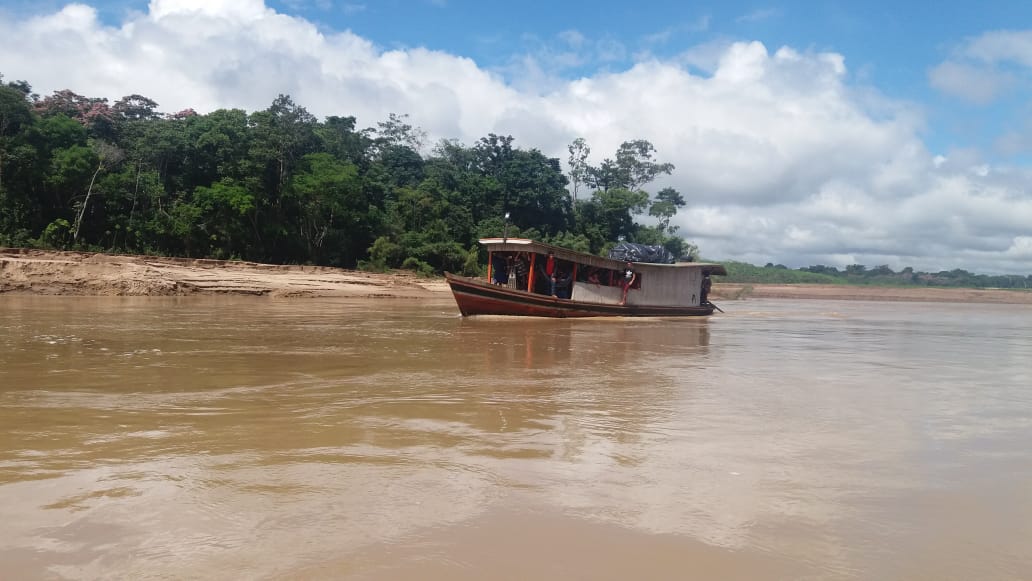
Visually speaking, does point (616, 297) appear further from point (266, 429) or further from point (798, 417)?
point (266, 429)

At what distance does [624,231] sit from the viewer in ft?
179

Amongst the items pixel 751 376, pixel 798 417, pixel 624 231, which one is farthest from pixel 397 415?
pixel 624 231

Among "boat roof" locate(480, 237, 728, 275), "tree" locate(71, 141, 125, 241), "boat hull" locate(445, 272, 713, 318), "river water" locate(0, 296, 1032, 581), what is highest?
"tree" locate(71, 141, 125, 241)

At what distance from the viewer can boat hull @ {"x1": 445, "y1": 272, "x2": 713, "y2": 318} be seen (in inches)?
782

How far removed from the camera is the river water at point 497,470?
312 cm

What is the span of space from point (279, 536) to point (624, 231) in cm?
5291

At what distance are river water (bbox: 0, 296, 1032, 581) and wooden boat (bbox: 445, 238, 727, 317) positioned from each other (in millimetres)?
10097

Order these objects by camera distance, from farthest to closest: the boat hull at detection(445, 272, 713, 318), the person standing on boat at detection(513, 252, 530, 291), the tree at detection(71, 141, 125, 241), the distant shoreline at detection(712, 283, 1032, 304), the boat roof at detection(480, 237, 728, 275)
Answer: the distant shoreline at detection(712, 283, 1032, 304) < the tree at detection(71, 141, 125, 241) < the person standing on boat at detection(513, 252, 530, 291) < the boat roof at detection(480, 237, 728, 275) < the boat hull at detection(445, 272, 713, 318)

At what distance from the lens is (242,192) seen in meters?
32.5

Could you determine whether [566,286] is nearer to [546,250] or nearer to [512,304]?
[546,250]

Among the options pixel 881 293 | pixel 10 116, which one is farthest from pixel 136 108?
pixel 881 293

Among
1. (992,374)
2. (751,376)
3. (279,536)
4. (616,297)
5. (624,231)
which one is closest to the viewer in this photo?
(279,536)

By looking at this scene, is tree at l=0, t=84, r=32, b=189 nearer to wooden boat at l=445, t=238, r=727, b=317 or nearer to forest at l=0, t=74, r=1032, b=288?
forest at l=0, t=74, r=1032, b=288

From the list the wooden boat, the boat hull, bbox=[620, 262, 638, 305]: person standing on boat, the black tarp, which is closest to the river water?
the boat hull
